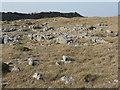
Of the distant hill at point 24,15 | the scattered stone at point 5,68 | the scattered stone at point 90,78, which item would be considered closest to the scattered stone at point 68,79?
the scattered stone at point 90,78

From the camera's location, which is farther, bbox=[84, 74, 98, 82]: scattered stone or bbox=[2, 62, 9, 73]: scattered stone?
bbox=[2, 62, 9, 73]: scattered stone

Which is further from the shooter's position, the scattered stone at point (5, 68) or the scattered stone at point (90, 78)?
the scattered stone at point (5, 68)

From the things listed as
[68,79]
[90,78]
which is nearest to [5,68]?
[68,79]

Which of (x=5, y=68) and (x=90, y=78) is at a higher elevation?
(x=5, y=68)

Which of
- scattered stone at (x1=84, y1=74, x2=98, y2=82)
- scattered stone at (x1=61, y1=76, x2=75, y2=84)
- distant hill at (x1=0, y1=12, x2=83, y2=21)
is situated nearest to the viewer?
scattered stone at (x1=61, y1=76, x2=75, y2=84)

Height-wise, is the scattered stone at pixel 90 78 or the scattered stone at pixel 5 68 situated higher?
the scattered stone at pixel 5 68

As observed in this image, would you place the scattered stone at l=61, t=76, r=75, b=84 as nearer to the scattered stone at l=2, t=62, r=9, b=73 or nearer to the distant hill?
the scattered stone at l=2, t=62, r=9, b=73

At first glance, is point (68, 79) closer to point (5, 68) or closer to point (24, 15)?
point (5, 68)

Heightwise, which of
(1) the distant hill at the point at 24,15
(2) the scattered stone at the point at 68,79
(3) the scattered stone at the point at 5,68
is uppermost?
(1) the distant hill at the point at 24,15

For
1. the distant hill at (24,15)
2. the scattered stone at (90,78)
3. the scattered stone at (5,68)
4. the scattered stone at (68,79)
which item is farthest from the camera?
the distant hill at (24,15)

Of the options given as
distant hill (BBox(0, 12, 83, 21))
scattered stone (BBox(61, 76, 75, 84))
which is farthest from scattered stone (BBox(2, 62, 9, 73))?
distant hill (BBox(0, 12, 83, 21))

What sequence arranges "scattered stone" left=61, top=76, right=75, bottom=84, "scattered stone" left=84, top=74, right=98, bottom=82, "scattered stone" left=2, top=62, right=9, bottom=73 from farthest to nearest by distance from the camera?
"scattered stone" left=2, top=62, right=9, bottom=73 → "scattered stone" left=84, top=74, right=98, bottom=82 → "scattered stone" left=61, top=76, right=75, bottom=84

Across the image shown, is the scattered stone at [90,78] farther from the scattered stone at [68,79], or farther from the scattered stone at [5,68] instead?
the scattered stone at [5,68]

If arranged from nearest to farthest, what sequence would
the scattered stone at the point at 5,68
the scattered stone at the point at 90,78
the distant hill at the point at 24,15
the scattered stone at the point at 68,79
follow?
the scattered stone at the point at 68,79 → the scattered stone at the point at 90,78 → the scattered stone at the point at 5,68 → the distant hill at the point at 24,15
